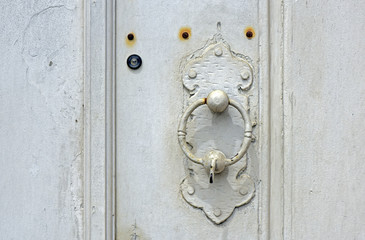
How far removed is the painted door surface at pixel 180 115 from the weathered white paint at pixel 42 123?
3.2 inches

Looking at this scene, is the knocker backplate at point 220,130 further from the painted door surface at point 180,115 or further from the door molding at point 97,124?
the door molding at point 97,124

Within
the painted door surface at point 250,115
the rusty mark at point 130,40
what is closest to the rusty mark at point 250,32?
the painted door surface at point 250,115

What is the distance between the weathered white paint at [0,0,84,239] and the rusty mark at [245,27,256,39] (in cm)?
31

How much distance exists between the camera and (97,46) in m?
1.02

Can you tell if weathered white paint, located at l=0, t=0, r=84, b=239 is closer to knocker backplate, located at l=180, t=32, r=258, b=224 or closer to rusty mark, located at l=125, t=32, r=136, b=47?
rusty mark, located at l=125, t=32, r=136, b=47

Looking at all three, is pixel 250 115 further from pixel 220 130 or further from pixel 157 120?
pixel 157 120

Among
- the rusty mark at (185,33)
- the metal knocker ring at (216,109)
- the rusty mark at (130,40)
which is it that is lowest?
the metal knocker ring at (216,109)

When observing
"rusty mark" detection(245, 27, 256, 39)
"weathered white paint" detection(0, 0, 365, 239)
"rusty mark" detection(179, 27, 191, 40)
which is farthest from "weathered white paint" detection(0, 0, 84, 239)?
"rusty mark" detection(245, 27, 256, 39)

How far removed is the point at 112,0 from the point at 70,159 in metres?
0.31

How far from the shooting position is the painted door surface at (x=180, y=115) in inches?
40.2

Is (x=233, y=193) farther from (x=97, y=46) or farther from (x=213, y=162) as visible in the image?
(x=97, y=46)
